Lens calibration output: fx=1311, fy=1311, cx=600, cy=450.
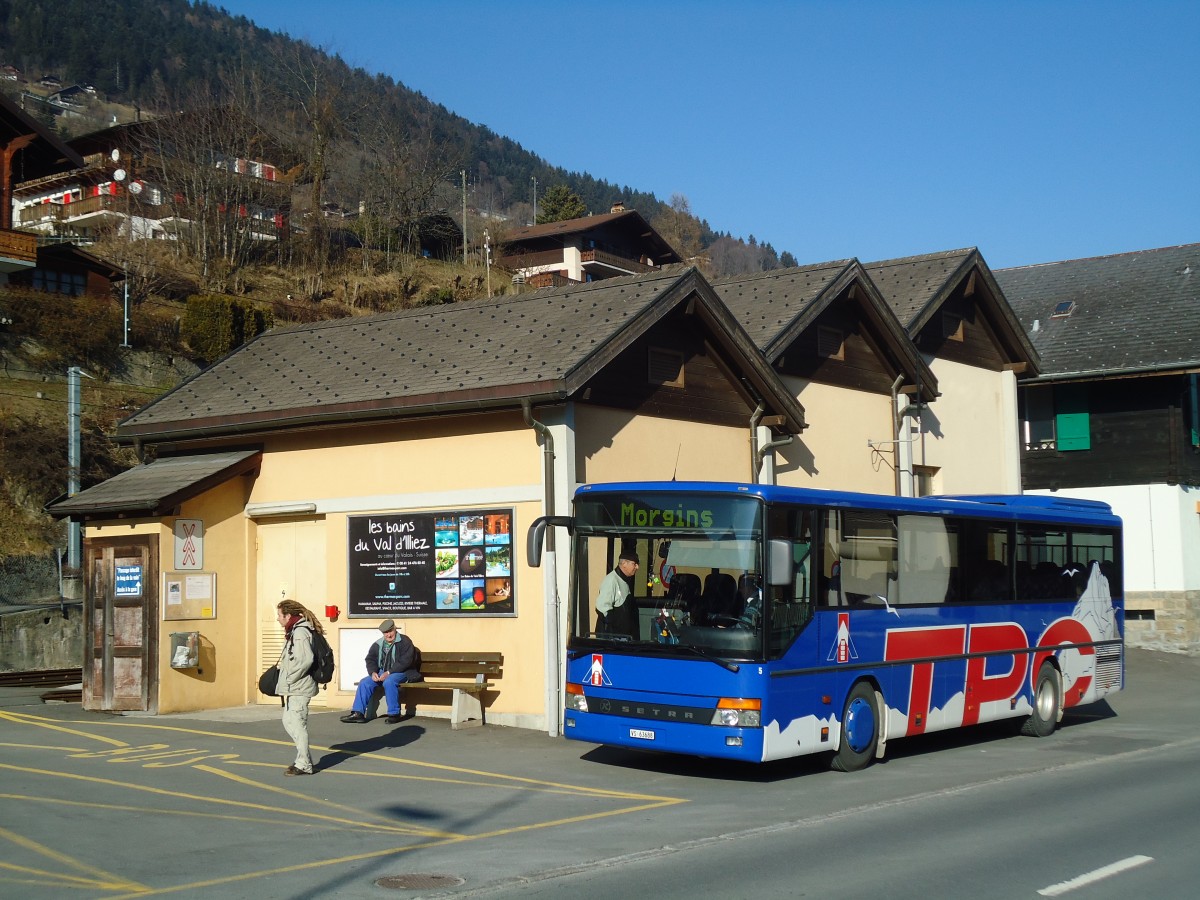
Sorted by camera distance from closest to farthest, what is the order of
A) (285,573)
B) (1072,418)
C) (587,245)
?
(285,573) < (1072,418) < (587,245)

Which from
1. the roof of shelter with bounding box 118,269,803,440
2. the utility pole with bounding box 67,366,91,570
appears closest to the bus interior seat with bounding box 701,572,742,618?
the roof of shelter with bounding box 118,269,803,440

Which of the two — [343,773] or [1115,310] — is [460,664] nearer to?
[343,773]

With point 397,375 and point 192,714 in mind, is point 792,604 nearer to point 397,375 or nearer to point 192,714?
point 397,375

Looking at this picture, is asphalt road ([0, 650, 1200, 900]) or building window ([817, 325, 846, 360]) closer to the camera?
asphalt road ([0, 650, 1200, 900])

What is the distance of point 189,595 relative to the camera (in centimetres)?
1802

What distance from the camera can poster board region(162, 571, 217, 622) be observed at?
1772 centimetres

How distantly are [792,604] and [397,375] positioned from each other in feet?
24.9

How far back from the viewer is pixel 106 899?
7.89m

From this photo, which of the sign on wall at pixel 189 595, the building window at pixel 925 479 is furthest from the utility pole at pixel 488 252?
the sign on wall at pixel 189 595

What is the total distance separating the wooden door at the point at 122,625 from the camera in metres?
17.6

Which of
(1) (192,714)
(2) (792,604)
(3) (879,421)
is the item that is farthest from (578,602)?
(3) (879,421)

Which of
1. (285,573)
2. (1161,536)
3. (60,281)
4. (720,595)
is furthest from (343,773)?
(60,281)

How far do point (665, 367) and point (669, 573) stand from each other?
19.9 ft

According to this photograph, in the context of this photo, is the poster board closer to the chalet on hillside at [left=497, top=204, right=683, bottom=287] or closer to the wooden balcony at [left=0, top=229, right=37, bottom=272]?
the wooden balcony at [left=0, top=229, right=37, bottom=272]
